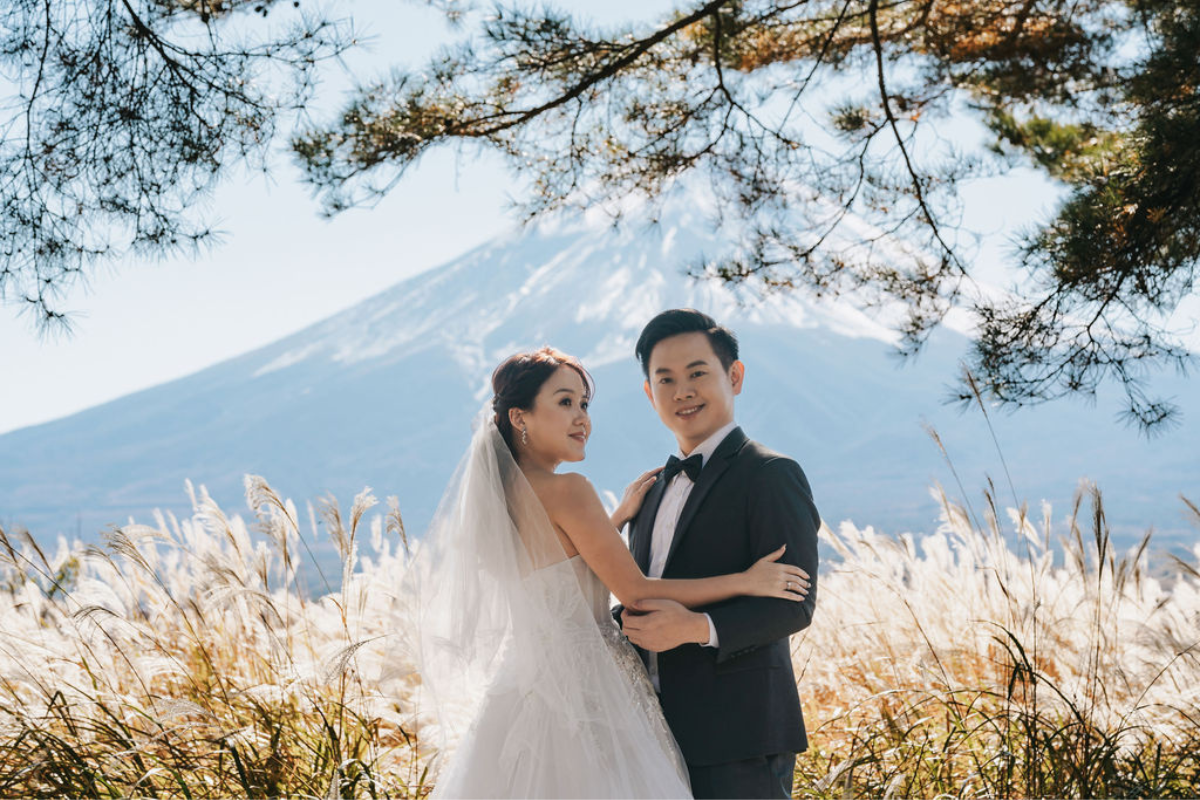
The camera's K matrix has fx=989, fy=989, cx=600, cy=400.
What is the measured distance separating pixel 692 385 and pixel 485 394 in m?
140

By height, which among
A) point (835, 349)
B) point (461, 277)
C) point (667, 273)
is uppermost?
point (461, 277)

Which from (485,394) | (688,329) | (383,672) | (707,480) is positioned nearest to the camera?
(707,480)

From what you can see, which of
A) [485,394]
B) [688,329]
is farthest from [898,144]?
[485,394]

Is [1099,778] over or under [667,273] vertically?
under

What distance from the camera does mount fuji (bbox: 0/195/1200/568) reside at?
143625mm

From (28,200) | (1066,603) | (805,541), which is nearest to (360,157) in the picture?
(28,200)

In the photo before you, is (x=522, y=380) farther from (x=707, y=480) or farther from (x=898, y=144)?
(x=898, y=144)

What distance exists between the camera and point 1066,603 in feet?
11.8

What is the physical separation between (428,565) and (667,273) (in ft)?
474

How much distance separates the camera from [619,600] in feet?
7.47

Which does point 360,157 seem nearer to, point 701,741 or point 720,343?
point 720,343

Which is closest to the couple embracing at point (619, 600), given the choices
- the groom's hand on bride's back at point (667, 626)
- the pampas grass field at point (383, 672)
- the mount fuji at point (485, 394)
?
the groom's hand on bride's back at point (667, 626)

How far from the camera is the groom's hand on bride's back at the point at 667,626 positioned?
2111 mm

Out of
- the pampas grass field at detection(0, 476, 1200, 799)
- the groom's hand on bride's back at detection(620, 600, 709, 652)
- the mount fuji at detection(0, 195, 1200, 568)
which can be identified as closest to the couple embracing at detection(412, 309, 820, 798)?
the groom's hand on bride's back at detection(620, 600, 709, 652)
